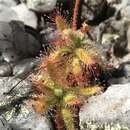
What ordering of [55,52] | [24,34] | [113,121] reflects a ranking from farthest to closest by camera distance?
[24,34], [55,52], [113,121]

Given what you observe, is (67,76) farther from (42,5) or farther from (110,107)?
(42,5)

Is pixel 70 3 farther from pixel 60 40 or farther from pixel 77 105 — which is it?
pixel 77 105

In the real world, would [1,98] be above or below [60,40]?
below

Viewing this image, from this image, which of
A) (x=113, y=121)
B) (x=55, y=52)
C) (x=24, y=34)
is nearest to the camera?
(x=113, y=121)

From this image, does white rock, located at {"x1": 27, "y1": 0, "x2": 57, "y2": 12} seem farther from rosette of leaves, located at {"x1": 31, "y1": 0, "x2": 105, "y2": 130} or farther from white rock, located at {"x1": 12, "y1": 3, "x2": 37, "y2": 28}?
rosette of leaves, located at {"x1": 31, "y1": 0, "x2": 105, "y2": 130}

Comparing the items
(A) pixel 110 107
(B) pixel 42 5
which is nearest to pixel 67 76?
(A) pixel 110 107

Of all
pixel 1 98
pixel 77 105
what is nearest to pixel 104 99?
pixel 77 105
